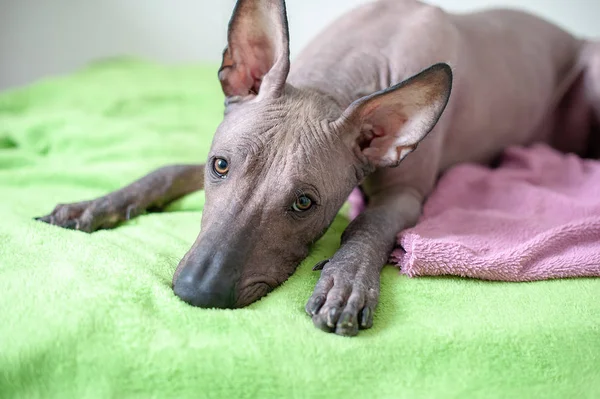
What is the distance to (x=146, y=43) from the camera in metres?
5.21

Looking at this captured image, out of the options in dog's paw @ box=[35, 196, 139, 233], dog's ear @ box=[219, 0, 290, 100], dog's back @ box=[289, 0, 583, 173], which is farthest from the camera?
dog's back @ box=[289, 0, 583, 173]

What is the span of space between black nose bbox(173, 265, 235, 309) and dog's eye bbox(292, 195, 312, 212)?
0.35m

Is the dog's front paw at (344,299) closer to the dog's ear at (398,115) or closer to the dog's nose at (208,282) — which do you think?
the dog's nose at (208,282)

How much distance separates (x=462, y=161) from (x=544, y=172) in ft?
1.24

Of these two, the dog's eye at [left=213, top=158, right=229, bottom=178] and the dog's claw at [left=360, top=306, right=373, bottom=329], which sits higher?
the dog's eye at [left=213, top=158, right=229, bottom=178]

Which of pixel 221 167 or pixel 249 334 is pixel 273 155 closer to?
pixel 221 167

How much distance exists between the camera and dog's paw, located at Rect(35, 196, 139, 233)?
2.11 m

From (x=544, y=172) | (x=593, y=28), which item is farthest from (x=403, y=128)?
(x=593, y=28)

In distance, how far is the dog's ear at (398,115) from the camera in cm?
183

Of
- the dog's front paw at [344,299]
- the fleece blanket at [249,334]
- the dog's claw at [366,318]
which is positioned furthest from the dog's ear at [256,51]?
the dog's claw at [366,318]

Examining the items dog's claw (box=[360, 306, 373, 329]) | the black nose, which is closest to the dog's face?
the black nose

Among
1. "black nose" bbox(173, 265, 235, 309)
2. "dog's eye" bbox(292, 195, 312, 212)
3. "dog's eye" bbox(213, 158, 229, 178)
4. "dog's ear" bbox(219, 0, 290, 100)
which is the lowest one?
"black nose" bbox(173, 265, 235, 309)

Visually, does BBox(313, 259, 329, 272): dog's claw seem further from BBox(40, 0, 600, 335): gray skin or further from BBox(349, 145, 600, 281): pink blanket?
BBox(349, 145, 600, 281): pink blanket

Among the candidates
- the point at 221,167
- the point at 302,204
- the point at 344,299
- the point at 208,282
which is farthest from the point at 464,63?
the point at 208,282
